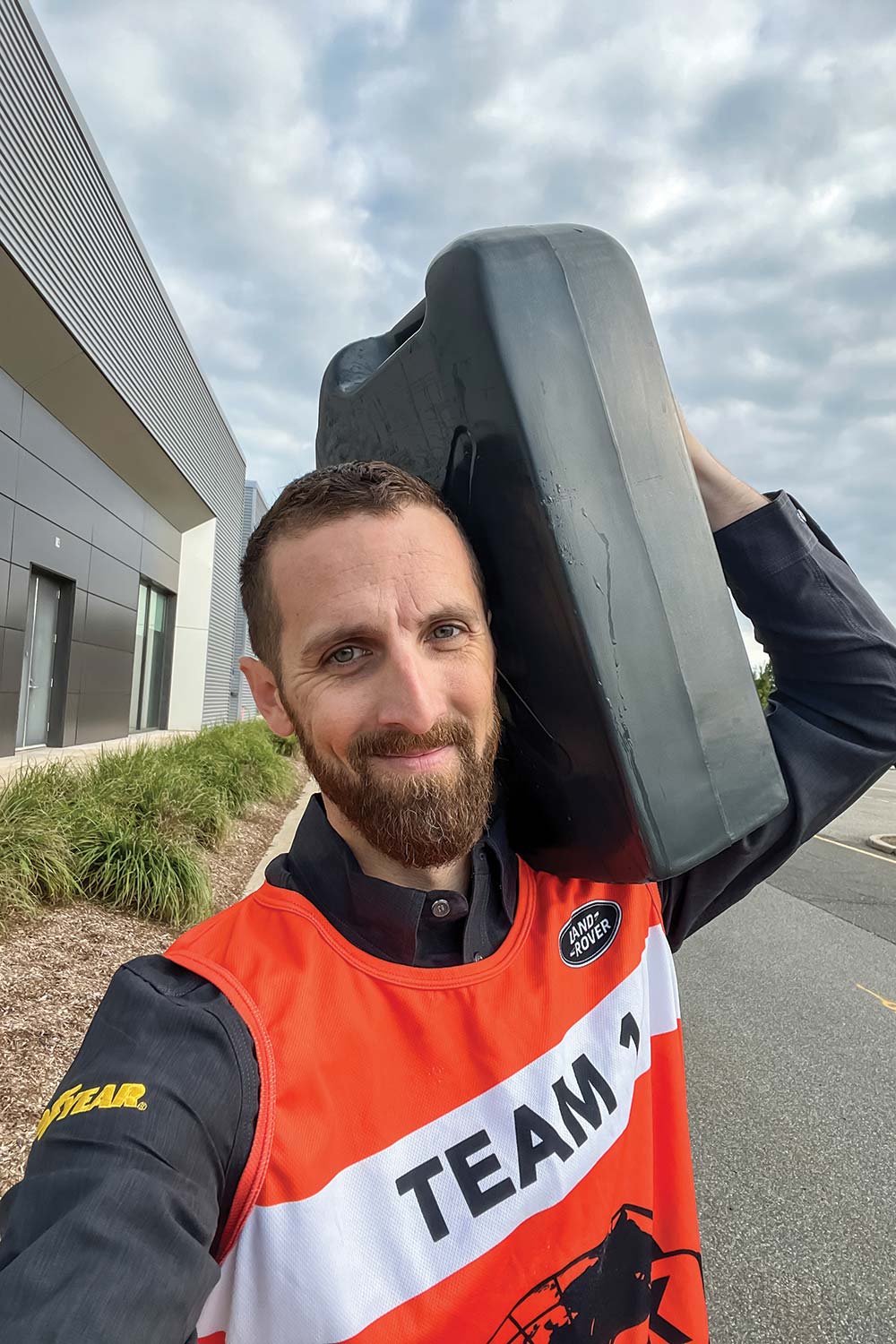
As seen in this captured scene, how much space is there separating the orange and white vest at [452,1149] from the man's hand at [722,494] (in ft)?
2.42

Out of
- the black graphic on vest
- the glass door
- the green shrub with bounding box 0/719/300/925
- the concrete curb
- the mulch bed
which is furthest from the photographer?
the glass door

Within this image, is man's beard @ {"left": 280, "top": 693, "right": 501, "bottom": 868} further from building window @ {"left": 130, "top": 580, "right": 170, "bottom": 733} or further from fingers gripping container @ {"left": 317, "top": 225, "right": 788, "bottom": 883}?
building window @ {"left": 130, "top": 580, "right": 170, "bottom": 733}

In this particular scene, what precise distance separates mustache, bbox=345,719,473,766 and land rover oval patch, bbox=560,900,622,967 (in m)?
0.36

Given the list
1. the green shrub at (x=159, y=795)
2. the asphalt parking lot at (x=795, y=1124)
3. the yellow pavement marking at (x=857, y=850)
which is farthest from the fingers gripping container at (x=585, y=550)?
the yellow pavement marking at (x=857, y=850)

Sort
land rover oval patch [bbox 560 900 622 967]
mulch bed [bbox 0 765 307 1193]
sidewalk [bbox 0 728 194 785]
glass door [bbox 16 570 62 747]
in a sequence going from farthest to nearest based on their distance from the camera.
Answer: glass door [bbox 16 570 62 747], sidewalk [bbox 0 728 194 785], mulch bed [bbox 0 765 307 1193], land rover oval patch [bbox 560 900 622 967]

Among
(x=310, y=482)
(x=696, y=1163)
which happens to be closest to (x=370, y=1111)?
(x=310, y=482)

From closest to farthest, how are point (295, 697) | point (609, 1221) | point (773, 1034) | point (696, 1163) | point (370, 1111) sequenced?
1. point (370, 1111)
2. point (609, 1221)
3. point (295, 697)
4. point (696, 1163)
5. point (773, 1034)

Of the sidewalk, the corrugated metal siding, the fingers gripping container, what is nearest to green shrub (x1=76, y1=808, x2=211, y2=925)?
the sidewalk

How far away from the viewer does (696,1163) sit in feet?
9.71

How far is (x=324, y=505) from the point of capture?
1.16 metres

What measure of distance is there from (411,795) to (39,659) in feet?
46.9

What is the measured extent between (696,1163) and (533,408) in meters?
2.95

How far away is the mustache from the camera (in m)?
1.08

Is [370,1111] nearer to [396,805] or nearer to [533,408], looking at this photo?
[396,805]
